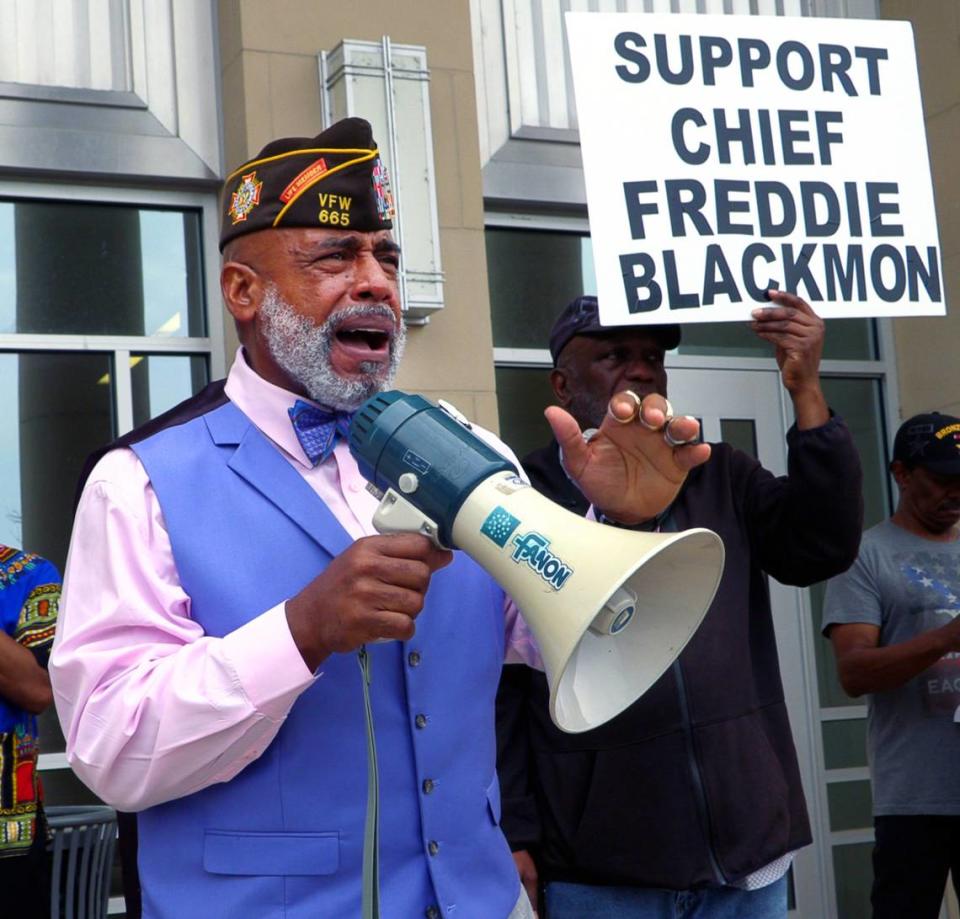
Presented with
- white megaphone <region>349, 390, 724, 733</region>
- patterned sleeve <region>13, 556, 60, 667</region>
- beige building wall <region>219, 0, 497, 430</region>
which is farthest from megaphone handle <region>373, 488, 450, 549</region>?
beige building wall <region>219, 0, 497, 430</region>

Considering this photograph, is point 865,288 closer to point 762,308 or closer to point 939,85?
point 762,308

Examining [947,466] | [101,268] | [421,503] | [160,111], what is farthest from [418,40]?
[421,503]

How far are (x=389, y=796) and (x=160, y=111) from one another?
→ 156 inches

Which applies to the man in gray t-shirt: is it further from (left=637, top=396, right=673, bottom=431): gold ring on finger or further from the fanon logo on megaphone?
the fanon logo on megaphone

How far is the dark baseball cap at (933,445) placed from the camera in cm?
460

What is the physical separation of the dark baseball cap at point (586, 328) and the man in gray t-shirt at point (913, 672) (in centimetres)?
134

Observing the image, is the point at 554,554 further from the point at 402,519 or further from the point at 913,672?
the point at 913,672

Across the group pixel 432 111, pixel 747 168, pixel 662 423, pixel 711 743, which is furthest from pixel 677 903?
pixel 432 111

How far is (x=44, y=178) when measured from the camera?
5.29 meters

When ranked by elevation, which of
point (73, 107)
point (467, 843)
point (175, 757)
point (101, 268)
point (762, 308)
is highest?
point (73, 107)

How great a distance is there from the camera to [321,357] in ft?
7.23

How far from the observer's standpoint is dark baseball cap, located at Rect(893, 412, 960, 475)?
4.60 meters

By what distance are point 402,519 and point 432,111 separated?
379 centimetres

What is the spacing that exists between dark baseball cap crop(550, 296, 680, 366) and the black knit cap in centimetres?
118
